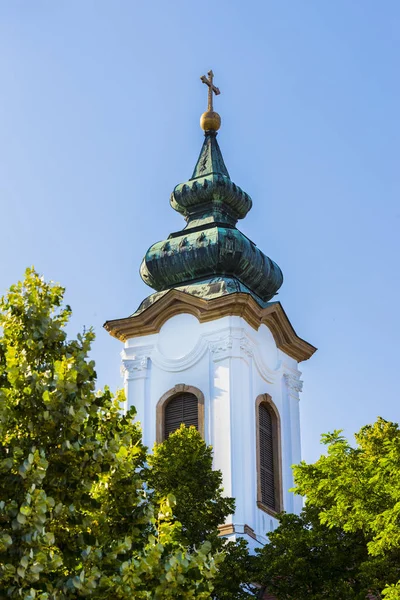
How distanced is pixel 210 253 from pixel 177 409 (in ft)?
13.2

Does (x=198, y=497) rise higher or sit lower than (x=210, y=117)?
lower

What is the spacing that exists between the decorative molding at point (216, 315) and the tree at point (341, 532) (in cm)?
650

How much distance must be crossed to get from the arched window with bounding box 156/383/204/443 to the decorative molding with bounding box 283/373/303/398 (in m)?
2.54

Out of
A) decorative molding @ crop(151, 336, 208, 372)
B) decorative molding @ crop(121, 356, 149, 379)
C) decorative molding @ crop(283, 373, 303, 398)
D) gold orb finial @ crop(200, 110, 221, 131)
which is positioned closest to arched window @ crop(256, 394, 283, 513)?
decorative molding @ crop(283, 373, 303, 398)

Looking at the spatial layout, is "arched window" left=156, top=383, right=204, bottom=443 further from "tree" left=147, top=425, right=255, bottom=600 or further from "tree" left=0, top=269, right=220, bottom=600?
"tree" left=0, top=269, right=220, bottom=600

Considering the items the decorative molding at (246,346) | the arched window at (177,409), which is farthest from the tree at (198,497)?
the decorative molding at (246,346)

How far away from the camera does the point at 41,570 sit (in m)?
11.2

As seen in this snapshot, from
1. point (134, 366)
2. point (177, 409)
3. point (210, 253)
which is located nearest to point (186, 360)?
point (177, 409)

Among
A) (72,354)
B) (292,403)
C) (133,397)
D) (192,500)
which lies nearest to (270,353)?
(292,403)

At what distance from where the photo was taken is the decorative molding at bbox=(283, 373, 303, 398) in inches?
1187

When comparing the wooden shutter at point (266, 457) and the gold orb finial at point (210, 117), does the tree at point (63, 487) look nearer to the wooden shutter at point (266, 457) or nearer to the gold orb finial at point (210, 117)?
the wooden shutter at point (266, 457)

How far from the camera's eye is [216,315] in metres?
29.1

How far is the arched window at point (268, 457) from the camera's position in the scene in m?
28.0

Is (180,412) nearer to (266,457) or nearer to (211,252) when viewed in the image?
(266,457)
